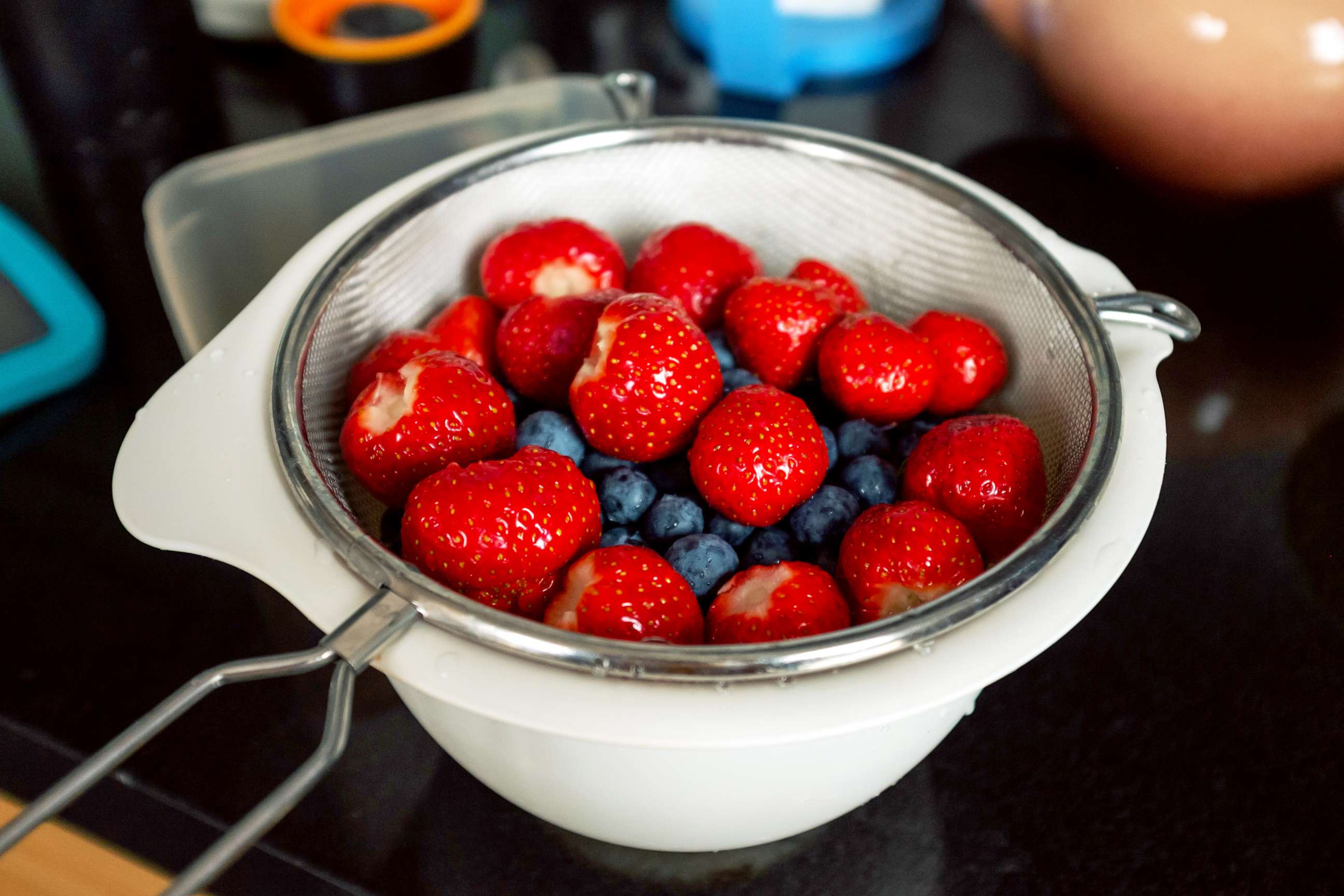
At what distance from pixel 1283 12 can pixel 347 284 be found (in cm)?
82

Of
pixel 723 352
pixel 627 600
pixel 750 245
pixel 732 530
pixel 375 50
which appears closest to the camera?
pixel 627 600

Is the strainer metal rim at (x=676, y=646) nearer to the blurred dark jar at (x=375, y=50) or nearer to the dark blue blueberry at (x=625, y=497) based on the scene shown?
the dark blue blueberry at (x=625, y=497)

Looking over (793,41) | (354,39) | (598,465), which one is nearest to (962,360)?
(598,465)

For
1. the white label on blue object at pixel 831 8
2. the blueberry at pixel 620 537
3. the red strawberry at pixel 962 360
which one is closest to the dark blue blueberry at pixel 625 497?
the blueberry at pixel 620 537

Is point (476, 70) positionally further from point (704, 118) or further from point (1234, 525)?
point (1234, 525)

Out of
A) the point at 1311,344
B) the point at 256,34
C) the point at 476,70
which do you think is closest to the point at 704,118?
the point at 476,70

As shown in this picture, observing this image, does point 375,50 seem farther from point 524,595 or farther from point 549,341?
point 524,595

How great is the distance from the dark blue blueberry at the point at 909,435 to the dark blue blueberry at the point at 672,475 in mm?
154

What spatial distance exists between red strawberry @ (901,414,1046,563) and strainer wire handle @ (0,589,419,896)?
347 mm

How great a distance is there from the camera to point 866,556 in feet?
2.07

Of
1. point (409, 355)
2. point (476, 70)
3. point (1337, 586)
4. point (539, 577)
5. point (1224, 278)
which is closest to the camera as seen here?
point (539, 577)

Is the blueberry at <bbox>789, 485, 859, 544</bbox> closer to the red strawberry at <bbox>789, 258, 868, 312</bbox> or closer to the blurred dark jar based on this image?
the red strawberry at <bbox>789, 258, 868, 312</bbox>

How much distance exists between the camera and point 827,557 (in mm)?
679

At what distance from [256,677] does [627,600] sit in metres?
0.20
